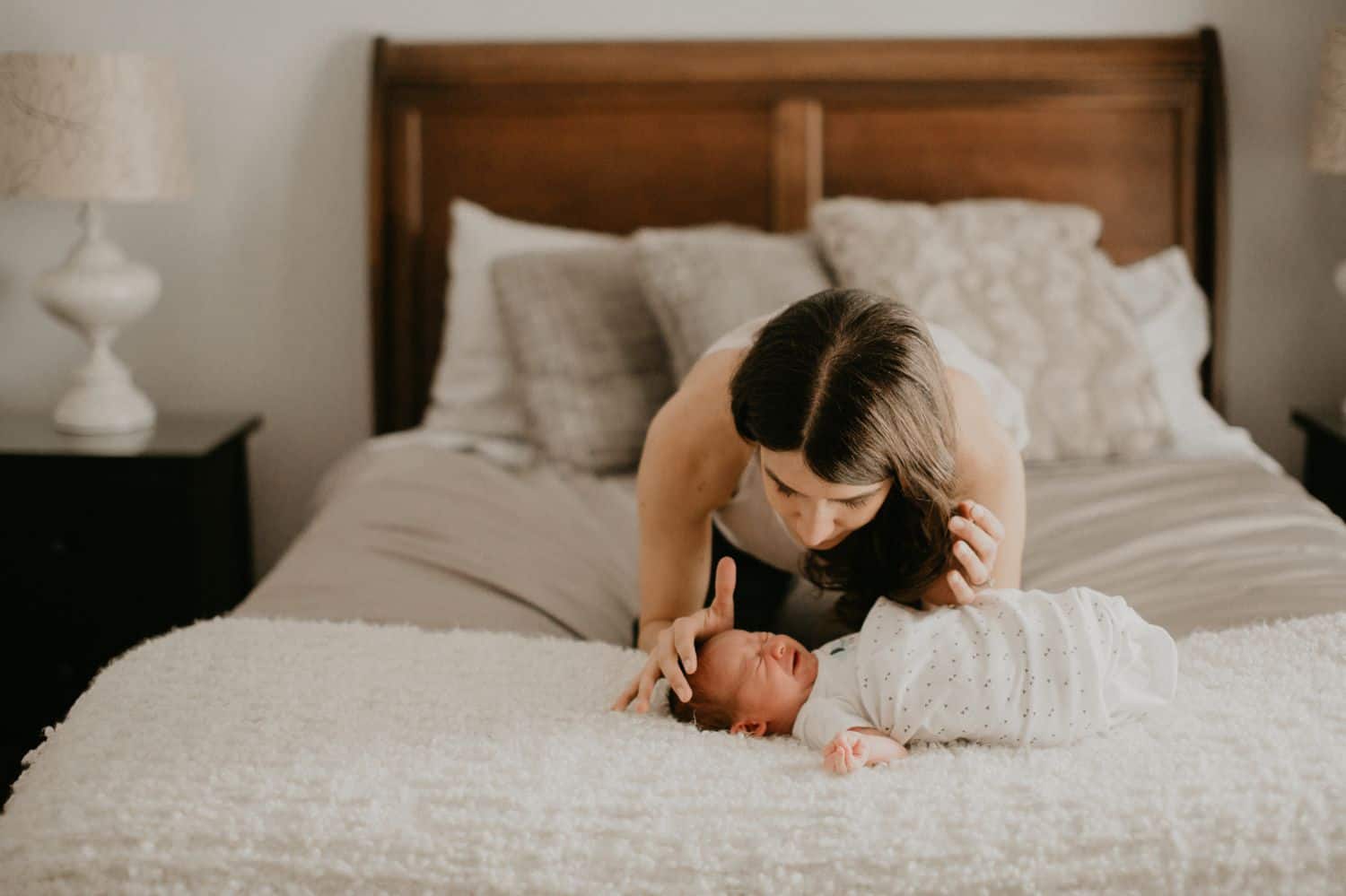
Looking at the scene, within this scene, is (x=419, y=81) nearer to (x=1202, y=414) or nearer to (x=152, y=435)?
(x=152, y=435)

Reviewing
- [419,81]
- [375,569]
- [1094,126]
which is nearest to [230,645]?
[375,569]

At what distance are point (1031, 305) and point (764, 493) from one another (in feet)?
3.06

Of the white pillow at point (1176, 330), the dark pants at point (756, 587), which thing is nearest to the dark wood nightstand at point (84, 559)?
the dark pants at point (756, 587)

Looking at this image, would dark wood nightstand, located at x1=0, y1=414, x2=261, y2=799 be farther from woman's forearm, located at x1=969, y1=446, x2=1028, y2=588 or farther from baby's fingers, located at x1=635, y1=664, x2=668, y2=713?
woman's forearm, located at x1=969, y1=446, x2=1028, y2=588

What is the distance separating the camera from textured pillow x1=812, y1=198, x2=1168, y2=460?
237 centimetres

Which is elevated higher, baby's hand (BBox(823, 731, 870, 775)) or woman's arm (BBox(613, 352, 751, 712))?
woman's arm (BBox(613, 352, 751, 712))

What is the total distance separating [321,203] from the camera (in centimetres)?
294

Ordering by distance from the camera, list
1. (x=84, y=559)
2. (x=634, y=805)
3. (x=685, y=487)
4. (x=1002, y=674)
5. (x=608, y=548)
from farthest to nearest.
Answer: (x=84, y=559)
(x=608, y=548)
(x=685, y=487)
(x=1002, y=674)
(x=634, y=805)

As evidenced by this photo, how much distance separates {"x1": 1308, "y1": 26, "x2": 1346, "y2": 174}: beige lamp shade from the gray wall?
1.08 ft

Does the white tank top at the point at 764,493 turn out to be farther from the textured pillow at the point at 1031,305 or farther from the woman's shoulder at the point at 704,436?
the textured pillow at the point at 1031,305

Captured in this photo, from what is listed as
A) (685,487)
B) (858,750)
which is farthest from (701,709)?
(685,487)

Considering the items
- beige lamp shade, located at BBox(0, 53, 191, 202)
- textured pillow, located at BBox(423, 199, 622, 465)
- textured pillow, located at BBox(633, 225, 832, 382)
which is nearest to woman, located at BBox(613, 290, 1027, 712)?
textured pillow, located at BBox(633, 225, 832, 382)

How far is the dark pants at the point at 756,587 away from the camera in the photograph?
5.98 ft

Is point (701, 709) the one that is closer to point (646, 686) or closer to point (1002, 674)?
point (646, 686)
